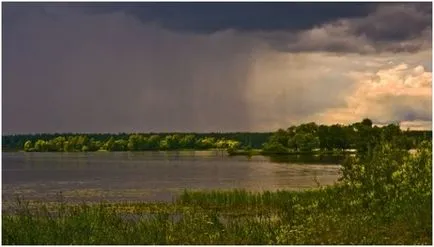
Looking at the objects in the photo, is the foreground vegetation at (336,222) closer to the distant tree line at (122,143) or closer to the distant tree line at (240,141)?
the distant tree line at (240,141)

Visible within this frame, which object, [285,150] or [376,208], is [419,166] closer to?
[376,208]

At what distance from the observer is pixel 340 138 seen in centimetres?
Answer: 4706

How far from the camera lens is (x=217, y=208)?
23672mm

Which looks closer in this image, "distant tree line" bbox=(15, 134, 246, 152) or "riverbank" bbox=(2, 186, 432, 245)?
"riverbank" bbox=(2, 186, 432, 245)

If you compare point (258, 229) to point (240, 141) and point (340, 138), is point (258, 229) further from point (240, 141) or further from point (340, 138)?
point (240, 141)

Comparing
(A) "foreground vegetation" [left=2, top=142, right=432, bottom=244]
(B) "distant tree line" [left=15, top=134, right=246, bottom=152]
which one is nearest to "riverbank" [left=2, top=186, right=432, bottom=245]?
(A) "foreground vegetation" [left=2, top=142, right=432, bottom=244]

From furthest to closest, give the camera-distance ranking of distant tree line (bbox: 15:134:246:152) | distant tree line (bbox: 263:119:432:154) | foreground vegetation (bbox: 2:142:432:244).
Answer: distant tree line (bbox: 15:134:246:152) < distant tree line (bbox: 263:119:432:154) < foreground vegetation (bbox: 2:142:432:244)

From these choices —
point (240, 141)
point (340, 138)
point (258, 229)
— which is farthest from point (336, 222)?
point (240, 141)

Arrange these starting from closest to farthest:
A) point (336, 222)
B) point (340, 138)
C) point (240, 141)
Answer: point (336, 222)
point (340, 138)
point (240, 141)

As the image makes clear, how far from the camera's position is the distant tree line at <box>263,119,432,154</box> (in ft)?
51.0

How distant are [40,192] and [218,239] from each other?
1048 inches

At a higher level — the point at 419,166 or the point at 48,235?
the point at 419,166

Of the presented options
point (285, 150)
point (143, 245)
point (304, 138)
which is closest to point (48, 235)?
point (143, 245)

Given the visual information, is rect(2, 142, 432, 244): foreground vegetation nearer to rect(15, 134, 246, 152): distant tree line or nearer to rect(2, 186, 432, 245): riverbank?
rect(2, 186, 432, 245): riverbank
